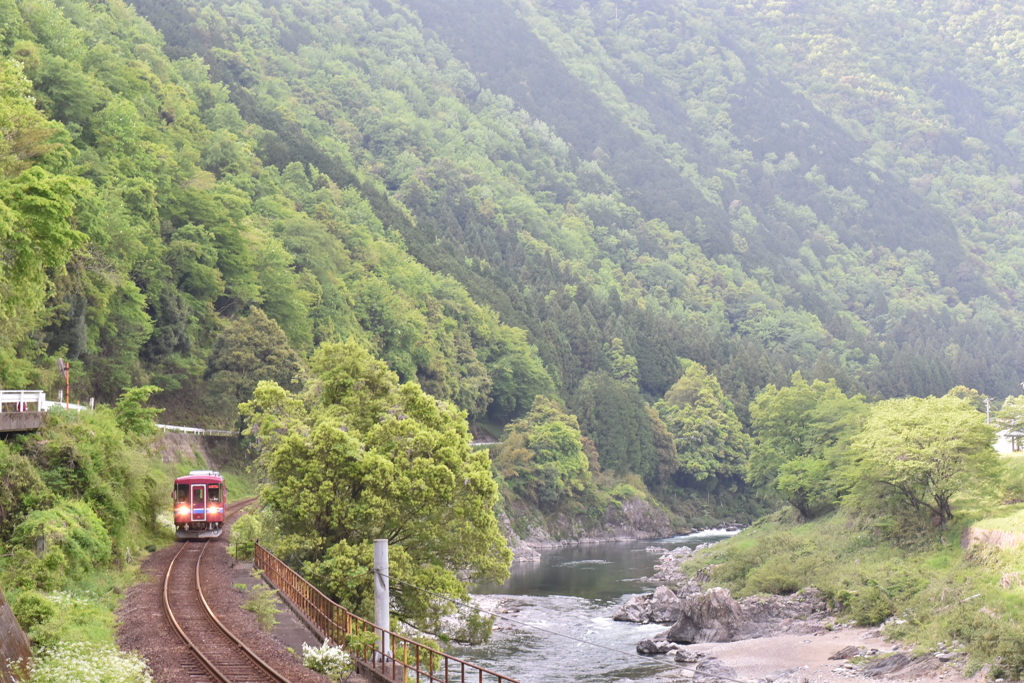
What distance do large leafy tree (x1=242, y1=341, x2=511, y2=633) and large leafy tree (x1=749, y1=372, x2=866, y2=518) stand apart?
45022mm

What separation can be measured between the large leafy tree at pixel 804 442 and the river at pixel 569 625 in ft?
44.4

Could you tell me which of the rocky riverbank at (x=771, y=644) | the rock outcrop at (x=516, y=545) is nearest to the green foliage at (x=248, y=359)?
the rock outcrop at (x=516, y=545)

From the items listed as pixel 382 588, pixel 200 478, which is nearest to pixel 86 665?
pixel 382 588

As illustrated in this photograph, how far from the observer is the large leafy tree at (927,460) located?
5500 centimetres

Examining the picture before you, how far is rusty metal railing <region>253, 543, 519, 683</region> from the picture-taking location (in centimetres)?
2506

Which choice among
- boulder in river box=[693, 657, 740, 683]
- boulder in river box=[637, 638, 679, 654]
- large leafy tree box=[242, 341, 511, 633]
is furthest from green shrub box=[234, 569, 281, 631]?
boulder in river box=[637, 638, 679, 654]

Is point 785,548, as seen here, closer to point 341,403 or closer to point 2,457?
point 341,403

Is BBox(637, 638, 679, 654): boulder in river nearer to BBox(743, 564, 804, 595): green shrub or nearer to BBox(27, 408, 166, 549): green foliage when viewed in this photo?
BBox(743, 564, 804, 595): green shrub

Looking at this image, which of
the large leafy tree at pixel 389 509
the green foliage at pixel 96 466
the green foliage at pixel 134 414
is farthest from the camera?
the green foliage at pixel 134 414

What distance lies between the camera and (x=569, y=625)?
5575 centimetres

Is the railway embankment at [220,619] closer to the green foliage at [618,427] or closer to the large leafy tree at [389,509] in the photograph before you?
the large leafy tree at [389,509]

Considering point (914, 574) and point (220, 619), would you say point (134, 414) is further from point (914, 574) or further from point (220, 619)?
point (914, 574)

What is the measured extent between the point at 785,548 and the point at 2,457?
51.4 m

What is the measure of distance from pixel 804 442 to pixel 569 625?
138 feet
